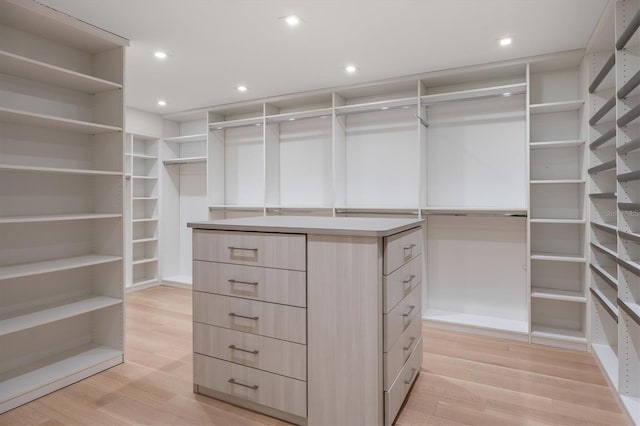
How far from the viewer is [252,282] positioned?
1.98 meters

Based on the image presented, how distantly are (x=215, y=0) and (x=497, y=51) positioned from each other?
2298mm

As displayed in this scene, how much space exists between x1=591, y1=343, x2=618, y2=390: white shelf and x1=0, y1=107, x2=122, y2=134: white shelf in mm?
3868

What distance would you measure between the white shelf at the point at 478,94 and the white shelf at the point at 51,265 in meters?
3.19

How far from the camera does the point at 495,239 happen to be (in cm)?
356

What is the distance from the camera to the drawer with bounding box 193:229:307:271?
1873 millimetres

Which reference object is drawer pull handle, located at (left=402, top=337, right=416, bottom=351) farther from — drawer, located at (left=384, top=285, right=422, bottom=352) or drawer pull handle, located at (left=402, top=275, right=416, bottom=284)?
drawer pull handle, located at (left=402, top=275, right=416, bottom=284)

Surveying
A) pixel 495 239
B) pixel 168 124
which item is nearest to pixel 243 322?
pixel 495 239

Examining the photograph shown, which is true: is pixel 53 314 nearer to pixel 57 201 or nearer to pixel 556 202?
pixel 57 201

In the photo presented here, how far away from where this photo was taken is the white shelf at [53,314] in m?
2.20

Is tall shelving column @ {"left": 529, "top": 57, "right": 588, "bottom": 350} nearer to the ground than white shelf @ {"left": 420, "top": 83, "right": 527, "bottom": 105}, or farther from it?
nearer to the ground

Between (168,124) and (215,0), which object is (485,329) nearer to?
(215,0)

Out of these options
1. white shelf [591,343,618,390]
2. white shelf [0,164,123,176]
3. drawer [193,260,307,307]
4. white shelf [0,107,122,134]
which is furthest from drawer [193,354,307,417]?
white shelf [591,343,618,390]

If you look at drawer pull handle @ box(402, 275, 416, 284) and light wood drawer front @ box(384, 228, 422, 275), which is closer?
light wood drawer front @ box(384, 228, 422, 275)

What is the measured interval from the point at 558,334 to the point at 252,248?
2835 mm
